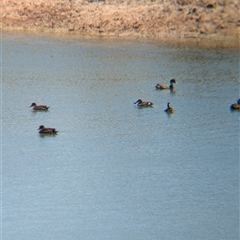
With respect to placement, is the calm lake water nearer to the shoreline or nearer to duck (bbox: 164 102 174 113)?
duck (bbox: 164 102 174 113)

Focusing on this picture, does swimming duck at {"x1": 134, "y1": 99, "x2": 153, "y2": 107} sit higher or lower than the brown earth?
lower

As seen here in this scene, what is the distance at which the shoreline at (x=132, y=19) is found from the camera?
30969 millimetres

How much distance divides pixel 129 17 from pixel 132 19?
114 mm

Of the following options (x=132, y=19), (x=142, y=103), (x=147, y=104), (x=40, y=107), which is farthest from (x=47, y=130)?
(x=132, y=19)

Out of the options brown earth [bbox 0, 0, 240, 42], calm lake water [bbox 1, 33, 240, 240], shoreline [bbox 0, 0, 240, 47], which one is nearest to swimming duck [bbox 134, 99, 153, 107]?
calm lake water [bbox 1, 33, 240, 240]

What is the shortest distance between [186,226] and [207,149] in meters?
3.94

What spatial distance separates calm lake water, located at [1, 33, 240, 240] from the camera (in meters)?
16.9

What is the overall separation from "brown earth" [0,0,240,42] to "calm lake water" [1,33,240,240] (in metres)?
1.29

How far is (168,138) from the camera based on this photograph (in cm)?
2108

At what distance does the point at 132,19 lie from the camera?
31234 mm

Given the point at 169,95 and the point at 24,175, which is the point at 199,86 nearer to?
the point at 169,95

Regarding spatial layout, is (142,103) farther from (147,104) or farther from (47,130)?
(47,130)

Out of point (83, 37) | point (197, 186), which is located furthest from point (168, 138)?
point (83, 37)

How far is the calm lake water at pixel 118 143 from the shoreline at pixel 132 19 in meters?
1.19
